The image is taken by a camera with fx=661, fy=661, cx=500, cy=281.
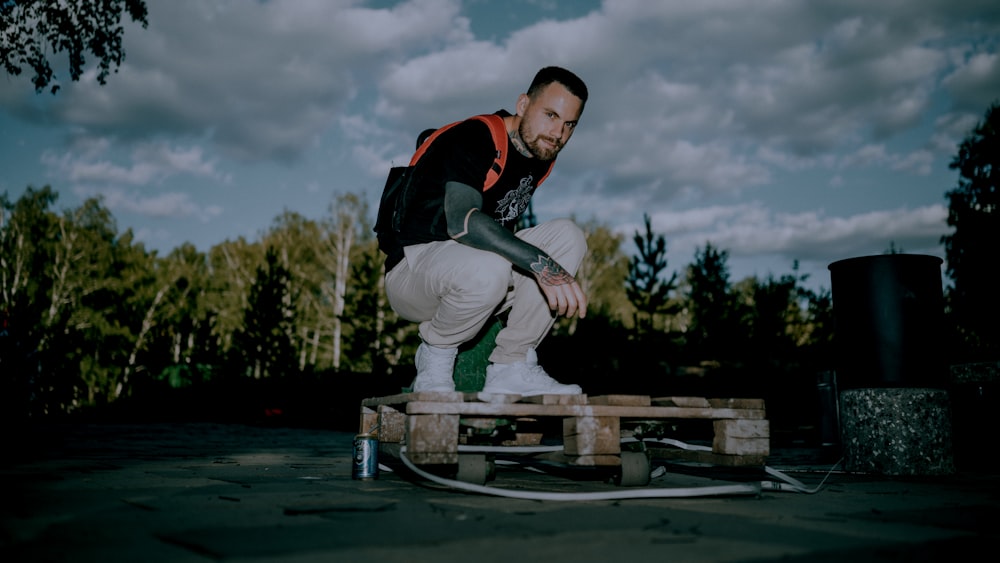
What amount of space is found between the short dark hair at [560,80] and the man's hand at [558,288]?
35.3 inches

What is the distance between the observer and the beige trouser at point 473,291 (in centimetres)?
324

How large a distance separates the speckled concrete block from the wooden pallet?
1.37 meters

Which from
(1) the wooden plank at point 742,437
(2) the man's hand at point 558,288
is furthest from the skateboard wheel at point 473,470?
(1) the wooden plank at point 742,437

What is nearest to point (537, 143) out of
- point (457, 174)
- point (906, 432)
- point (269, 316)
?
point (457, 174)

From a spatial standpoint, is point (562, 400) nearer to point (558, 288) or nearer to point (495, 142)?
point (558, 288)

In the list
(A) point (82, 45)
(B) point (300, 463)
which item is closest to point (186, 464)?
(B) point (300, 463)

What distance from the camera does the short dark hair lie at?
11.2 ft

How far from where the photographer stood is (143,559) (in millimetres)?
1563

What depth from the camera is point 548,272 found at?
10.4 feet

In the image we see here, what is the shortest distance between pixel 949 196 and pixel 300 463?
124ft

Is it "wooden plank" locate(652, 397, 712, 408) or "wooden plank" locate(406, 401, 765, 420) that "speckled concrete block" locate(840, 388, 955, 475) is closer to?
"wooden plank" locate(652, 397, 712, 408)

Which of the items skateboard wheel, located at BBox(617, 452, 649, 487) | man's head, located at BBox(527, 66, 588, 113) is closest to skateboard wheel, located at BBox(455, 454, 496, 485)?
skateboard wheel, located at BBox(617, 452, 649, 487)

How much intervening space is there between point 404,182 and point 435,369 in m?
1.02

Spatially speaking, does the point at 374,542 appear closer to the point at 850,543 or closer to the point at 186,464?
the point at 850,543
